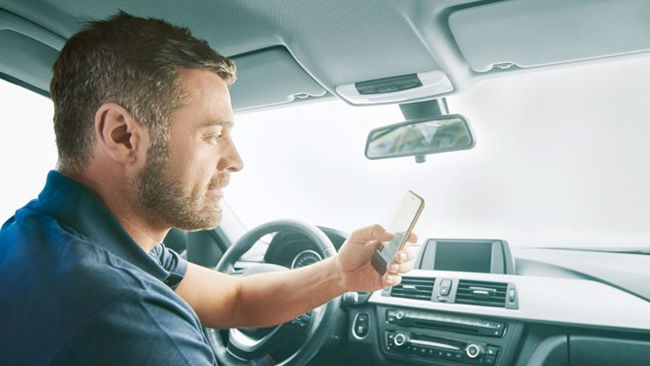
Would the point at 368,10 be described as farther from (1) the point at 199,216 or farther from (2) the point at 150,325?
(2) the point at 150,325

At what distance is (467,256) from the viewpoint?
2791mm

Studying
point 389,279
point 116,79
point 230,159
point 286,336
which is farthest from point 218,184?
point 286,336

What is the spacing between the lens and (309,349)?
257 cm

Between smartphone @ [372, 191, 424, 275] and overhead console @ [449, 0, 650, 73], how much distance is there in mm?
813

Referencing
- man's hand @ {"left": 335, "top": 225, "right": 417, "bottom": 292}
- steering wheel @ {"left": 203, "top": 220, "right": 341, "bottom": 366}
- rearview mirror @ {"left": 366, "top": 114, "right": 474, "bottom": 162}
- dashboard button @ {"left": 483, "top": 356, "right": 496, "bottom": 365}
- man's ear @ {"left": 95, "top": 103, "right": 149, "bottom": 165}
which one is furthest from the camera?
rearview mirror @ {"left": 366, "top": 114, "right": 474, "bottom": 162}

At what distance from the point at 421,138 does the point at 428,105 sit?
21cm

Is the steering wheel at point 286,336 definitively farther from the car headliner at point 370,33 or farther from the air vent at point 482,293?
the car headliner at point 370,33

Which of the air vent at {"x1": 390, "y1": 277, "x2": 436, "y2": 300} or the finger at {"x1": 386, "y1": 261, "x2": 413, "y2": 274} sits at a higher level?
the finger at {"x1": 386, "y1": 261, "x2": 413, "y2": 274}

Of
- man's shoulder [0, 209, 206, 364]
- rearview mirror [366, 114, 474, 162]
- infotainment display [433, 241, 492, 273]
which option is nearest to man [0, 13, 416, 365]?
man's shoulder [0, 209, 206, 364]

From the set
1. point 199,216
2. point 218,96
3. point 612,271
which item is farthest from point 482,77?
point 199,216

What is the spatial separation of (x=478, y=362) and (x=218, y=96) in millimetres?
1693

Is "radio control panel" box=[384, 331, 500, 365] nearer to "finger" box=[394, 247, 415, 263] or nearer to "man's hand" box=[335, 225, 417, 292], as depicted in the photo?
"man's hand" box=[335, 225, 417, 292]

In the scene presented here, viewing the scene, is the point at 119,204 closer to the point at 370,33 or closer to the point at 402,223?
the point at 402,223

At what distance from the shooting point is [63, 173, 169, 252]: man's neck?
1.42 m
